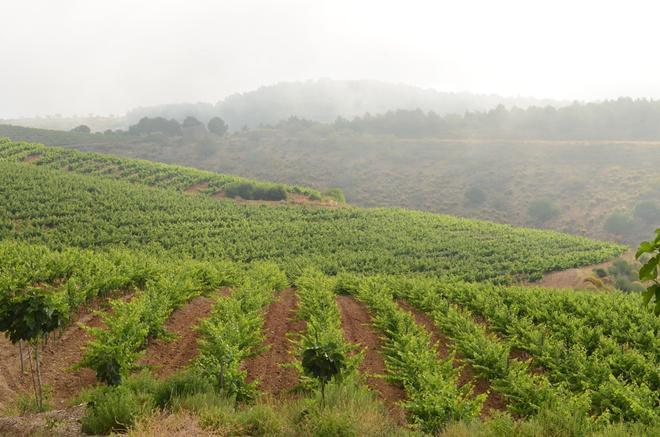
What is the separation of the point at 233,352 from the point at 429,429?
5.44m

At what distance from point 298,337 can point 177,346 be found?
4635mm

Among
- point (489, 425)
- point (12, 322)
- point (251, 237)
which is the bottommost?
point (251, 237)

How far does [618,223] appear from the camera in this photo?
65.6 meters

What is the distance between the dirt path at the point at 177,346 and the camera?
13.4 metres

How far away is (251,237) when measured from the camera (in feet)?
140

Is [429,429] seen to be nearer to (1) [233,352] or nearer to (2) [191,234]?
(1) [233,352]

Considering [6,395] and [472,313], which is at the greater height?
[6,395]

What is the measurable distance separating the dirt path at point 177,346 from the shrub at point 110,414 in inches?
163

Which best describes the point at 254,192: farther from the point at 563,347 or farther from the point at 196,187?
the point at 563,347

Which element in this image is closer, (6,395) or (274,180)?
(6,395)

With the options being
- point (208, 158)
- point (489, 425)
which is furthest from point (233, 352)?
point (208, 158)

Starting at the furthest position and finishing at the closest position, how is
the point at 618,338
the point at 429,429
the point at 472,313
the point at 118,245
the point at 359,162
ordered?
the point at 359,162
the point at 118,245
the point at 472,313
the point at 618,338
the point at 429,429

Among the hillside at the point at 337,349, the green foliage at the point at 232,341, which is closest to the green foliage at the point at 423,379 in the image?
the hillside at the point at 337,349

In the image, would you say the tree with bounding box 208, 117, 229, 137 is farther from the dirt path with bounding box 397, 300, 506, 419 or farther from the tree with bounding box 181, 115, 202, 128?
the dirt path with bounding box 397, 300, 506, 419
